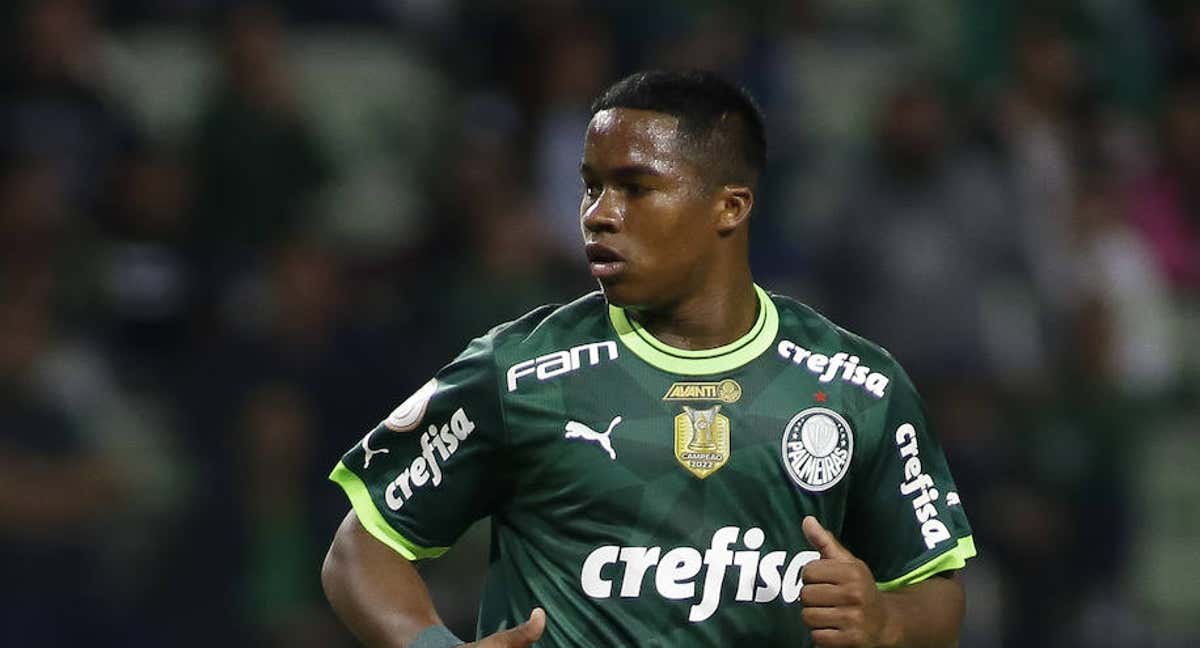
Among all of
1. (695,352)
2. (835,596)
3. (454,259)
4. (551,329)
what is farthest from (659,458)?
(454,259)

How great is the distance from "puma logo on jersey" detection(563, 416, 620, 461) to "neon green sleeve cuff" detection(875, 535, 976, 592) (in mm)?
632

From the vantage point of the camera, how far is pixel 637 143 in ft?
12.8

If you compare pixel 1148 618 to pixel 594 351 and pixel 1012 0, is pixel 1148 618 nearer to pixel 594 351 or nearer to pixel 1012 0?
pixel 1012 0

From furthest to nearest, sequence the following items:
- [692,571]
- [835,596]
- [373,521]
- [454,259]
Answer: [454,259] → [373,521] → [692,571] → [835,596]

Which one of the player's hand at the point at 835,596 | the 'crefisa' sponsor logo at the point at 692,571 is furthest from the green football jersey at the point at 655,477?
the player's hand at the point at 835,596

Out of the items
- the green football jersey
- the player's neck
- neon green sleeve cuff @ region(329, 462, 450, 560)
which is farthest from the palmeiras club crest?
neon green sleeve cuff @ region(329, 462, 450, 560)

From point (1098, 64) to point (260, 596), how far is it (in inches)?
234

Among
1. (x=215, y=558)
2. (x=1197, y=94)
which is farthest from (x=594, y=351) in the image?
(x=1197, y=94)

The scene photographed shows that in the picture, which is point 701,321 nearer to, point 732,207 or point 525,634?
point 732,207

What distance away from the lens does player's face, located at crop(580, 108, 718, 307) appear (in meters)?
3.88

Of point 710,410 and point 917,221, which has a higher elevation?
point 710,410

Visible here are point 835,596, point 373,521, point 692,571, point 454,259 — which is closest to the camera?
point 835,596

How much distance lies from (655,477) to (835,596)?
18.4 inches

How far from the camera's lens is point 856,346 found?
13.4 ft
